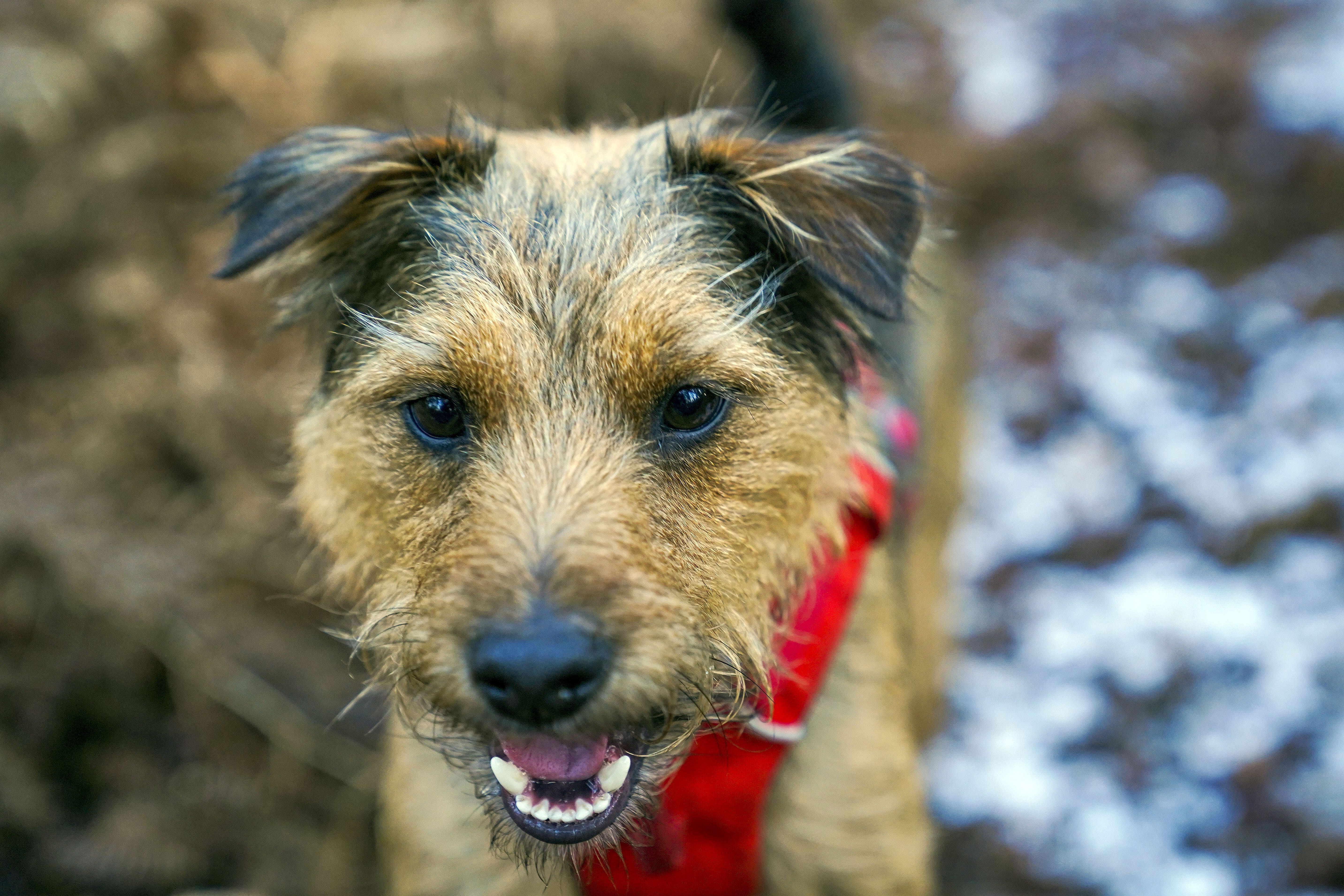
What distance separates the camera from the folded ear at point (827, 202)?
226 cm

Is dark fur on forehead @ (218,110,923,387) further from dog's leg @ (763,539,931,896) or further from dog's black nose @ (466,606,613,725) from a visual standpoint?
dog's leg @ (763,539,931,896)

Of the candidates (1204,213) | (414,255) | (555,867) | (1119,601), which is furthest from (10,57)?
(1204,213)

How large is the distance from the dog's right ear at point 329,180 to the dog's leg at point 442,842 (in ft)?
4.35

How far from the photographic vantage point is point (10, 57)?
461cm

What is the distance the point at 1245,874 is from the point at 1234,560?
5.27 ft

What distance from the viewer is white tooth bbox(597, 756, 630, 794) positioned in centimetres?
213

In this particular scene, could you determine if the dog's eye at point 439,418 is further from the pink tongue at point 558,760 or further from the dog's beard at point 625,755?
the pink tongue at point 558,760

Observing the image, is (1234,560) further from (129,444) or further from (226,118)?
(226,118)

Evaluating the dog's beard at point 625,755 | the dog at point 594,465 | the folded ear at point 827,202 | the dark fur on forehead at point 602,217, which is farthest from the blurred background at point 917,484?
the dog's beard at point 625,755

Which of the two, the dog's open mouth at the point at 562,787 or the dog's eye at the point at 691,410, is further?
the dog's eye at the point at 691,410

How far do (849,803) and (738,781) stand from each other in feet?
1.39

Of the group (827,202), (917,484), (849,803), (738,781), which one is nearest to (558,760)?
(738,781)

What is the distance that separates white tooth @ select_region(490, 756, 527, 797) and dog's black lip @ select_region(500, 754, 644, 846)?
1cm

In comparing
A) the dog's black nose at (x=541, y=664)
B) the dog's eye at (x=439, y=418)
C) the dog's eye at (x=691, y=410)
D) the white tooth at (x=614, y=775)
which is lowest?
the white tooth at (x=614, y=775)
